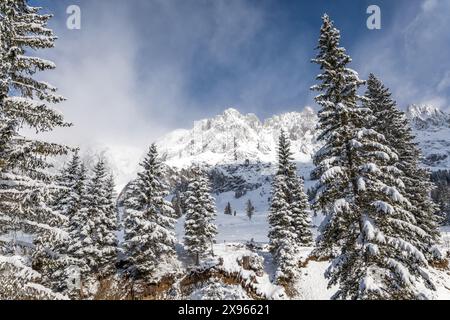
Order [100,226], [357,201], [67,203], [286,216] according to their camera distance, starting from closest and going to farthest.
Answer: [357,201]
[67,203]
[100,226]
[286,216]

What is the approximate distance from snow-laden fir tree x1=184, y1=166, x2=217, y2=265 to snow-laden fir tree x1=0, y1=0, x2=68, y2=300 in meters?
30.8

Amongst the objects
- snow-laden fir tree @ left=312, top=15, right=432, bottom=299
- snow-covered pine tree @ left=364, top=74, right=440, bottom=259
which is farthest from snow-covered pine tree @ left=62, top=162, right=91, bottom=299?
snow-covered pine tree @ left=364, top=74, right=440, bottom=259

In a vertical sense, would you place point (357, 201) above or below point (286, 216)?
below

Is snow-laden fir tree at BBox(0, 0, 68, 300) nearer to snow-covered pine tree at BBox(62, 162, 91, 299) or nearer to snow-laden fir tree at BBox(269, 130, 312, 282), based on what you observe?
snow-covered pine tree at BBox(62, 162, 91, 299)

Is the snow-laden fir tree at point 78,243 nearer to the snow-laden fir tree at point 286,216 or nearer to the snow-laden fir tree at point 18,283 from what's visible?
the snow-laden fir tree at point 286,216

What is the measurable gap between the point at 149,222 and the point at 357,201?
76.1 feet

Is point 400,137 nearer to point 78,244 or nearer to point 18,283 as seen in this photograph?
point 18,283

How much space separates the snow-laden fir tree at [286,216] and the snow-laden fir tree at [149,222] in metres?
11.1

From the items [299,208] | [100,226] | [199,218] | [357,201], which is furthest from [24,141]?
[299,208]

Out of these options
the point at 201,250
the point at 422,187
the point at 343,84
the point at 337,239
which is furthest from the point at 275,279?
the point at 343,84

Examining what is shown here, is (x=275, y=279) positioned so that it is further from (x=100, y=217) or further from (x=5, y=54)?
(x=5, y=54)

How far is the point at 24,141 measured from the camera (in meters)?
9.98

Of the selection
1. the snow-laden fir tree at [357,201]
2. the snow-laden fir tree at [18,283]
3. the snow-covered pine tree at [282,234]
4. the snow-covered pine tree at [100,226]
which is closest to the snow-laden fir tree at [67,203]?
the snow-covered pine tree at [100,226]
